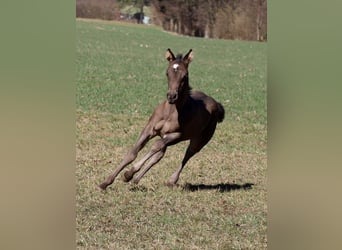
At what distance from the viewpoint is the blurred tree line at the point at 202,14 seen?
23.0 ft

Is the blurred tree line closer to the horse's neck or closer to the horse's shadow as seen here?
the horse's neck

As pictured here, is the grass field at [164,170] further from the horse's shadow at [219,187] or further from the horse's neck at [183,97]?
the horse's neck at [183,97]

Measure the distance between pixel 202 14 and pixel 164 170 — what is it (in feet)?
7.42

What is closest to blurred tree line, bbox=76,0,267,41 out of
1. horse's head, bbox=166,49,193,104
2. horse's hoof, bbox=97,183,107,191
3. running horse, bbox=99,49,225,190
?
running horse, bbox=99,49,225,190

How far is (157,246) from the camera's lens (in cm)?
422

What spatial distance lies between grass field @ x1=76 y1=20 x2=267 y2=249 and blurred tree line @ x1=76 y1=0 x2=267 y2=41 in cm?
31

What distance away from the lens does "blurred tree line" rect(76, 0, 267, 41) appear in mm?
7016

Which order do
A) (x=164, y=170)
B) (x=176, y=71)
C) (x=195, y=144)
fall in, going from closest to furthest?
(x=176, y=71) → (x=195, y=144) → (x=164, y=170)

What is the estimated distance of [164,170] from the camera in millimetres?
6699

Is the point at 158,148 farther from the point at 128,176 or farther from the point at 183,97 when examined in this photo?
the point at 183,97

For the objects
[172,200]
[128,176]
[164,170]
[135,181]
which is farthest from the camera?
[164,170]

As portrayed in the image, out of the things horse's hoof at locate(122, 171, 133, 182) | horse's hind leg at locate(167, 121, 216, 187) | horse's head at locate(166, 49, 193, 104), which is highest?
horse's head at locate(166, 49, 193, 104)

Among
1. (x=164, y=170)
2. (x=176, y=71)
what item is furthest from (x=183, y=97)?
(x=164, y=170)
